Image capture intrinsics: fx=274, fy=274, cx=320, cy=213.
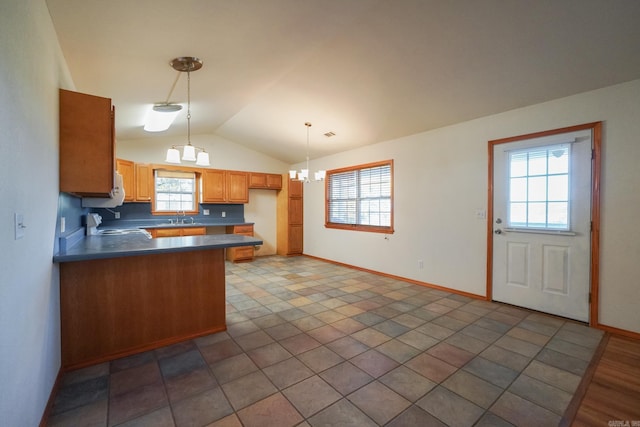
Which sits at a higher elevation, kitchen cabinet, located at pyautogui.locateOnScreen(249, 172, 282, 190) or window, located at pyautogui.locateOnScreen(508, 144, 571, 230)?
kitchen cabinet, located at pyautogui.locateOnScreen(249, 172, 282, 190)

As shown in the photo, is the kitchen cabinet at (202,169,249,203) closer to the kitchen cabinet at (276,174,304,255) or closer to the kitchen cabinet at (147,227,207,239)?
the kitchen cabinet at (147,227,207,239)

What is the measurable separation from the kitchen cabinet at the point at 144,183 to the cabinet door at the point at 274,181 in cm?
257

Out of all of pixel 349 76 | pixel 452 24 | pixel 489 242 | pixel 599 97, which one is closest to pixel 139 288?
pixel 349 76

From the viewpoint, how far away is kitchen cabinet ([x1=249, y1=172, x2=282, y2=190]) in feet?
22.3

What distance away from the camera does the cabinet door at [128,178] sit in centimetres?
518

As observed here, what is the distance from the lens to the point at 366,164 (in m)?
5.42

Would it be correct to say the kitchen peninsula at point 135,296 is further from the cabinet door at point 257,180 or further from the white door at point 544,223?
the cabinet door at point 257,180

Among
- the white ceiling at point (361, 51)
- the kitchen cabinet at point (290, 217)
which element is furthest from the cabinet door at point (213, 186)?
the white ceiling at point (361, 51)

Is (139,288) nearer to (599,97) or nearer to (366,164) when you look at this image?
(366,164)

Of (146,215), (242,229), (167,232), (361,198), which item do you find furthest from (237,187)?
(361,198)

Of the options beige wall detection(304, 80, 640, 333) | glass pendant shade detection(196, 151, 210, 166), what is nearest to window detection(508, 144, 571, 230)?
beige wall detection(304, 80, 640, 333)

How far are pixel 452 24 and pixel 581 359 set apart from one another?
10.1 feet

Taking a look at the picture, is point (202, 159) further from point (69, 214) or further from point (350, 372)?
point (350, 372)

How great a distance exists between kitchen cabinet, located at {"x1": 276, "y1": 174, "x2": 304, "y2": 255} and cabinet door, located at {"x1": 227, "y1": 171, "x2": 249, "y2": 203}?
0.97 meters
